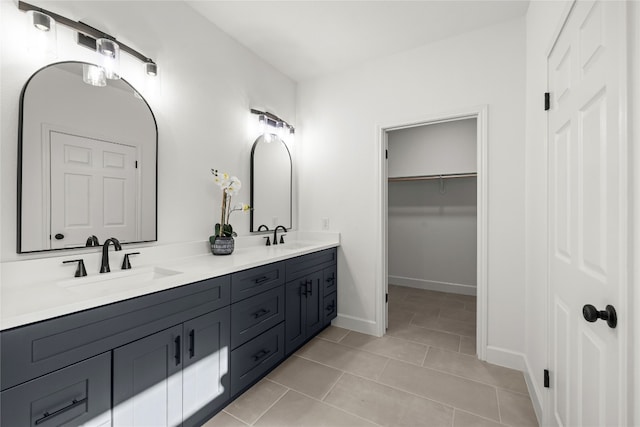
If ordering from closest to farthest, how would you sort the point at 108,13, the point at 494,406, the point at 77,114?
the point at 77,114, the point at 108,13, the point at 494,406

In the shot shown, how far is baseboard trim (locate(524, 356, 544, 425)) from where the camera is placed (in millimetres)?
1569

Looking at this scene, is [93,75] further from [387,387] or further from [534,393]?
[534,393]

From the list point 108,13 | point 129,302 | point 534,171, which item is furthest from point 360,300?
point 108,13

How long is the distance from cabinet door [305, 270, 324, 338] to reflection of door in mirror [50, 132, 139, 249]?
1.41 metres

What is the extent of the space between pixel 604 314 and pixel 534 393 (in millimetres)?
1286

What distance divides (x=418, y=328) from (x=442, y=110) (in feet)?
7.06

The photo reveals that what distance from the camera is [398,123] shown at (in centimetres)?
262

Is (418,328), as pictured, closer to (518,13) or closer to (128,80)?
(518,13)

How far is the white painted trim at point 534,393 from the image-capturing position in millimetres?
1563

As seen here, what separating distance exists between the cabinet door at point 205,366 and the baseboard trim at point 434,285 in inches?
133

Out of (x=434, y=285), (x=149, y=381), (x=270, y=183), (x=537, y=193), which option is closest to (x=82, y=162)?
(x=149, y=381)

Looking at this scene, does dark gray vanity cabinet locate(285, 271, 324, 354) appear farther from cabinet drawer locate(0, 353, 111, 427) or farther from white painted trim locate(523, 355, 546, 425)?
white painted trim locate(523, 355, 546, 425)

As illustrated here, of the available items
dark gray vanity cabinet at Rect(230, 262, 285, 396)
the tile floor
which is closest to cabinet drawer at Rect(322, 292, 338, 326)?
the tile floor

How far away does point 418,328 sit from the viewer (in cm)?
286
